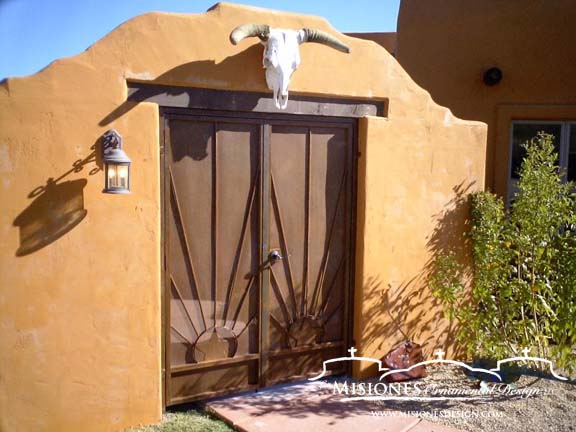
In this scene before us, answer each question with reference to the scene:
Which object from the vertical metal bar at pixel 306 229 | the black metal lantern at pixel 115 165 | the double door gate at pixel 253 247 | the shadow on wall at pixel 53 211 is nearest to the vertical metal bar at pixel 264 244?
the double door gate at pixel 253 247

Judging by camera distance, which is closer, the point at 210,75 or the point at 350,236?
the point at 210,75

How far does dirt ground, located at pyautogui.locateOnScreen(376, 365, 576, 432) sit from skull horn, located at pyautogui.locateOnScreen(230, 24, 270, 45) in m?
3.19

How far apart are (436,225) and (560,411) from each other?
194 cm

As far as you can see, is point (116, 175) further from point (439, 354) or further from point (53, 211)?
point (439, 354)

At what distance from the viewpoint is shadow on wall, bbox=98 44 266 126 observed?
385cm

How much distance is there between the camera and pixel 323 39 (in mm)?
4371

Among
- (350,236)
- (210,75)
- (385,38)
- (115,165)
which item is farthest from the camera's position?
(385,38)

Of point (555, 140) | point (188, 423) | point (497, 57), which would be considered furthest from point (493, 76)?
point (188, 423)

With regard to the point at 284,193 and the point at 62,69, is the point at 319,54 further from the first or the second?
the point at 62,69

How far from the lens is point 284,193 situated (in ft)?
15.2

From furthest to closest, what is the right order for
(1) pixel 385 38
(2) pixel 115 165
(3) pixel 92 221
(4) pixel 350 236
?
1. (1) pixel 385 38
2. (4) pixel 350 236
3. (3) pixel 92 221
4. (2) pixel 115 165

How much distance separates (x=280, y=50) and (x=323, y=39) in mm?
484

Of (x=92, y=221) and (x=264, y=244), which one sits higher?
(x=92, y=221)

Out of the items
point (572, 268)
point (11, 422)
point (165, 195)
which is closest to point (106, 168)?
point (165, 195)
